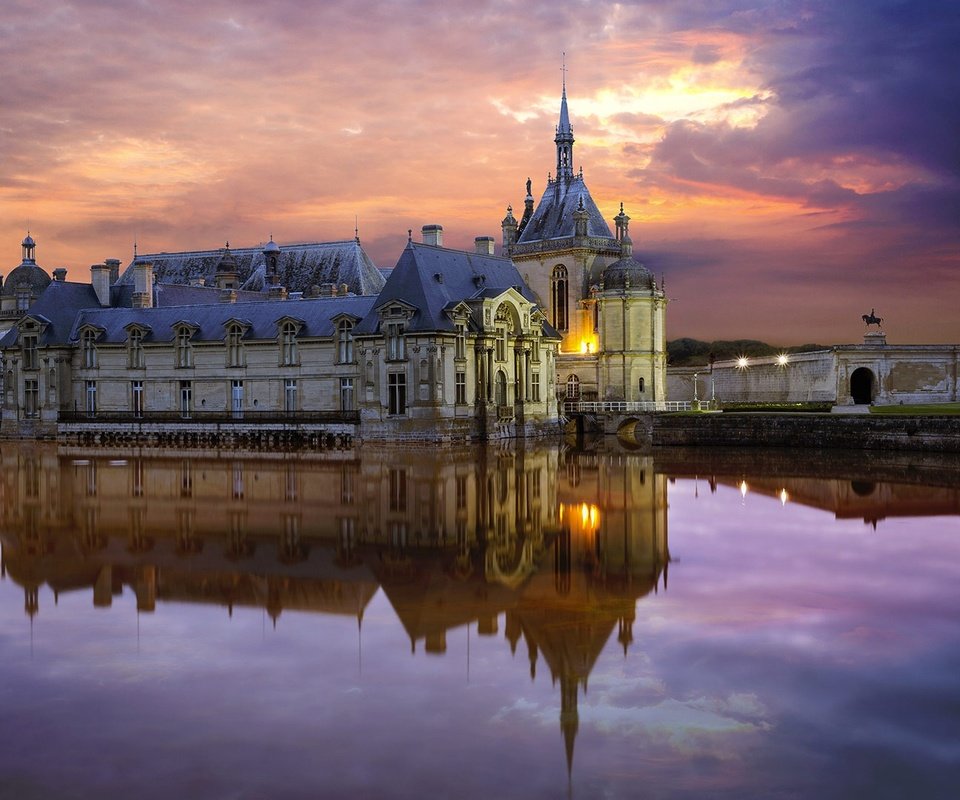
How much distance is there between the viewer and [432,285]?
50688 mm

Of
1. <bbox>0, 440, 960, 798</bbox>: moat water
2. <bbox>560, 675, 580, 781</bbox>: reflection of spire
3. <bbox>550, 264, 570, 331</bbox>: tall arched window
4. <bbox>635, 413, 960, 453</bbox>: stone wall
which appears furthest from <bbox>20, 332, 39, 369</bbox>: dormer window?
<bbox>560, 675, 580, 781</bbox>: reflection of spire

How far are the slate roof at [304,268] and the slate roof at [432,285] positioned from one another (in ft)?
40.3

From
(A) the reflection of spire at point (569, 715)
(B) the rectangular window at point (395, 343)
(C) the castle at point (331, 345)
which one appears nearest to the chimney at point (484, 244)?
(C) the castle at point (331, 345)

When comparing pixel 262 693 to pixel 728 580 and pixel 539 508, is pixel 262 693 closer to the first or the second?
pixel 728 580

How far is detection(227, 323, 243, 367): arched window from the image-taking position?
181 ft

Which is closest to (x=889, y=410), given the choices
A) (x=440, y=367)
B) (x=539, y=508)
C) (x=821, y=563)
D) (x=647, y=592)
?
(x=440, y=367)

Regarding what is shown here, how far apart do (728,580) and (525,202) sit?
72561mm

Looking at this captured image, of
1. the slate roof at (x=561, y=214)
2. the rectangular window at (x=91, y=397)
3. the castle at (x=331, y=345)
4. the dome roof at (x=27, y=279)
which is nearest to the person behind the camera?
the castle at (x=331, y=345)

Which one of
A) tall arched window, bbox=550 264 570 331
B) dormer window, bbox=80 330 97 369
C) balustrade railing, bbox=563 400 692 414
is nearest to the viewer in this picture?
dormer window, bbox=80 330 97 369

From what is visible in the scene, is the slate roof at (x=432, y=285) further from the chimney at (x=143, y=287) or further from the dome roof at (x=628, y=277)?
the chimney at (x=143, y=287)

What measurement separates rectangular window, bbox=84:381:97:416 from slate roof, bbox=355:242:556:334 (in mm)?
17020

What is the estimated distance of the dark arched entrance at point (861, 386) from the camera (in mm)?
67000

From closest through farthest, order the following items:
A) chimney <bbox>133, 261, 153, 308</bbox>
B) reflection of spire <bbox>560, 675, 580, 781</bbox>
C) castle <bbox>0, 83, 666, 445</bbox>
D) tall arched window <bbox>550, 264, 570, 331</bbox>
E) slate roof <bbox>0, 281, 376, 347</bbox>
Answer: reflection of spire <bbox>560, 675, 580, 781</bbox> < castle <bbox>0, 83, 666, 445</bbox> < slate roof <bbox>0, 281, 376, 347</bbox> < chimney <bbox>133, 261, 153, 308</bbox> < tall arched window <bbox>550, 264, 570, 331</bbox>

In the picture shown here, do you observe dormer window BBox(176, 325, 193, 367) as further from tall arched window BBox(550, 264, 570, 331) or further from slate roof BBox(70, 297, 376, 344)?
tall arched window BBox(550, 264, 570, 331)
